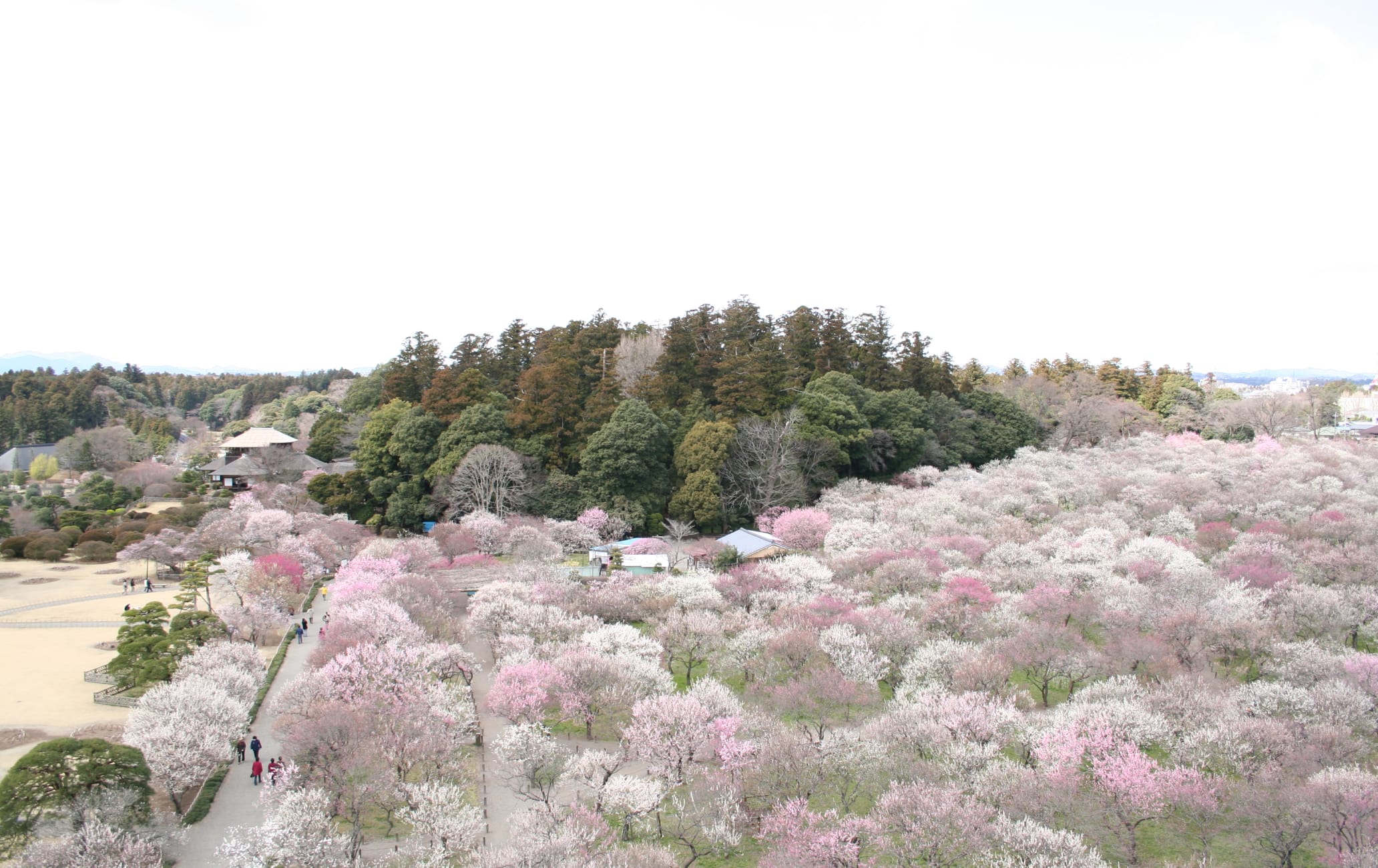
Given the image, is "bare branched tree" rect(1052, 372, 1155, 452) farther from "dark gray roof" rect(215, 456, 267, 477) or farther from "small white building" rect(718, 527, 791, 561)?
"dark gray roof" rect(215, 456, 267, 477)

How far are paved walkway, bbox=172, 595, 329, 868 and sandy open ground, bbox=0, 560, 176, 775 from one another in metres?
3.86

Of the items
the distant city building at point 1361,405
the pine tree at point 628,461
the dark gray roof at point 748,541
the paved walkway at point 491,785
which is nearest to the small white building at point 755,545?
the dark gray roof at point 748,541

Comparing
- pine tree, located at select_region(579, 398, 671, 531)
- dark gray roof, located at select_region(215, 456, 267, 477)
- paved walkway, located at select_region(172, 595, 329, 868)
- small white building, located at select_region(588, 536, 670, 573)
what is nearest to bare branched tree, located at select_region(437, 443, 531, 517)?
pine tree, located at select_region(579, 398, 671, 531)

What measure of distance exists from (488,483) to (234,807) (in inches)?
773

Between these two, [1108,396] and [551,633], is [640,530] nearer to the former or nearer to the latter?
[551,633]

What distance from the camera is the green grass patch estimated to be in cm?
1262

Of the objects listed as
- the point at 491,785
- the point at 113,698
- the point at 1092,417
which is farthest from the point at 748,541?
the point at 1092,417

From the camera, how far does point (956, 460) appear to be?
40125 millimetres

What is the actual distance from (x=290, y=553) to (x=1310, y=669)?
97.0ft

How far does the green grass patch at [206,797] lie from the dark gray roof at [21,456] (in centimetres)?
5596

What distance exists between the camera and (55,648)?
74.0 feet

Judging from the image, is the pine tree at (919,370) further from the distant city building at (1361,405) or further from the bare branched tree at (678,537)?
the distant city building at (1361,405)

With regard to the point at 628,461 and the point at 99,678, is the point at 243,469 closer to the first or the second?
the point at 628,461

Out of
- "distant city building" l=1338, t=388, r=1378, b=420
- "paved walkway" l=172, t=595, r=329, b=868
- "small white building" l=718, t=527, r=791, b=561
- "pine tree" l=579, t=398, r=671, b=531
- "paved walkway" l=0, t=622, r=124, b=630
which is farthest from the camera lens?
"distant city building" l=1338, t=388, r=1378, b=420
